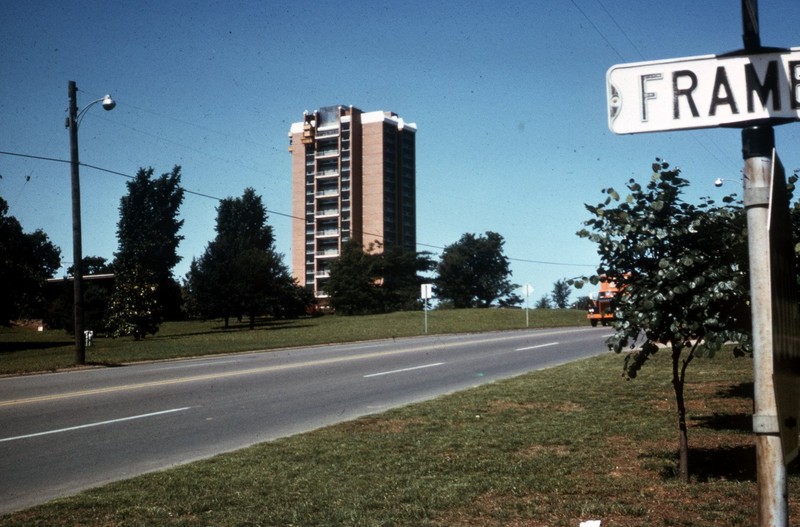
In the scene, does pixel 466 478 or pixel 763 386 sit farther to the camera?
pixel 466 478

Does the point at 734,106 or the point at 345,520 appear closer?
the point at 734,106

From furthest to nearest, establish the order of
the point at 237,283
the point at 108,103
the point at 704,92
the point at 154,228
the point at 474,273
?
1. the point at 474,273
2. the point at 154,228
3. the point at 237,283
4. the point at 108,103
5. the point at 704,92

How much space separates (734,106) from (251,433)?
876 centimetres

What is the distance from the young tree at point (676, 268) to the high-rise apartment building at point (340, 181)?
350 feet

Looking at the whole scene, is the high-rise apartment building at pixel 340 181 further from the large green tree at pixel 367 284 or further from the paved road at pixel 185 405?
the paved road at pixel 185 405

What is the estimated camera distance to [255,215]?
111 m

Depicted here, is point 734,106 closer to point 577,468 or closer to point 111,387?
point 577,468

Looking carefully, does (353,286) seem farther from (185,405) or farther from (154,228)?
(185,405)

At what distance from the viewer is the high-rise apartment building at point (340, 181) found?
379 feet

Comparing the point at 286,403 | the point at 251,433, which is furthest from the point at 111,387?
the point at 251,433

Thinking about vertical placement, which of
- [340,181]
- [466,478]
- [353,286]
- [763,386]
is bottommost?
[466,478]

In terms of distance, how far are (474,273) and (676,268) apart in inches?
4218

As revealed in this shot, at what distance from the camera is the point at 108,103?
77.1 ft

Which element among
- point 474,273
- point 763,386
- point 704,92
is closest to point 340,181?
point 474,273
